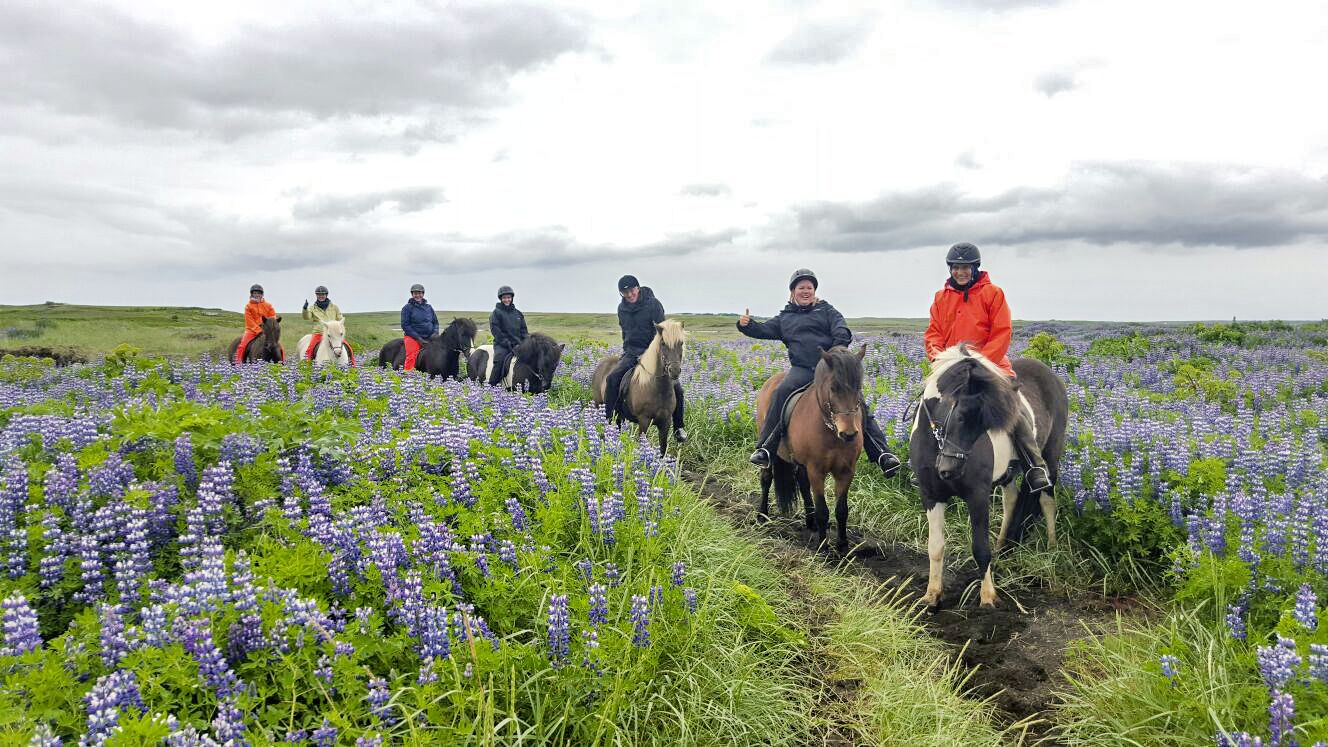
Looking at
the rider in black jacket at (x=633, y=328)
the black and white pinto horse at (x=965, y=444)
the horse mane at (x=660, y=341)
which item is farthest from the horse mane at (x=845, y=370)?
the rider in black jacket at (x=633, y=328)

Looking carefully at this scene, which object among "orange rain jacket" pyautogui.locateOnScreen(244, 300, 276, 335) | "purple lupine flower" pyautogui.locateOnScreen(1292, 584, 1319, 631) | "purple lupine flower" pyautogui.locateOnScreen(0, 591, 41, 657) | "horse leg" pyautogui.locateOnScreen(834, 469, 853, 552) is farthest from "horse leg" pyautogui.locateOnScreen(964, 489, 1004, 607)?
"orange rain jacket" pyautogui.locateOnScreen(244, 300, 276, 335)

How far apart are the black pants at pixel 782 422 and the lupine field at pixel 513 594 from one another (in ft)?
5.08

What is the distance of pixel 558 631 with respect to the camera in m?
3.75

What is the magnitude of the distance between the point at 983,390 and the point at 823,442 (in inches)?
84.4

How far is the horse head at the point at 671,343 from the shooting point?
10.6 m

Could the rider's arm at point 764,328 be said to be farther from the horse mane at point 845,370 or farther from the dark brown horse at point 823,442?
the horse mane at point 845,370

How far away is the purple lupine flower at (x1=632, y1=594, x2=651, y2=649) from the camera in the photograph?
4066mm

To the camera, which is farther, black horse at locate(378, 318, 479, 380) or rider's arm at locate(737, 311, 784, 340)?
black horse at locate(378, 318, 479, 380)

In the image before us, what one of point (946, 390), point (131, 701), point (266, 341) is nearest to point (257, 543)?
point (131, 701)

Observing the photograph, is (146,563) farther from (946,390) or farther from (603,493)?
(946,390)

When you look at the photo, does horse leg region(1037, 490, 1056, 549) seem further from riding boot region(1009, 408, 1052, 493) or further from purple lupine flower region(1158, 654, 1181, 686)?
purple lupine flower region(1158, 654, 1181, 686)

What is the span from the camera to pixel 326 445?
5.61m

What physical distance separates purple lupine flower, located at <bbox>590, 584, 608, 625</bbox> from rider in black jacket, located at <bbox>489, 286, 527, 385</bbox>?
12.9m

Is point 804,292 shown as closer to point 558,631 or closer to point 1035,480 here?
point 1035,480
